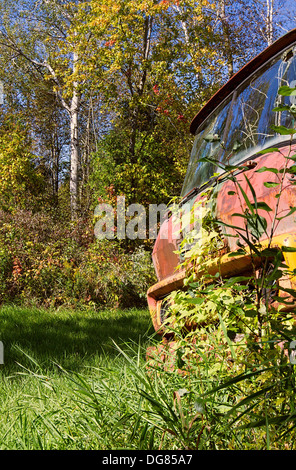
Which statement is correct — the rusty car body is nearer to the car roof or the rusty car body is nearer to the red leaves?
the car roof

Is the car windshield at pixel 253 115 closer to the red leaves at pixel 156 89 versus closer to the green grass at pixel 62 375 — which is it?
the green grass at pixel 62 375

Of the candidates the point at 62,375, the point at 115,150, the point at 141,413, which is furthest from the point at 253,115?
the point at 115,150

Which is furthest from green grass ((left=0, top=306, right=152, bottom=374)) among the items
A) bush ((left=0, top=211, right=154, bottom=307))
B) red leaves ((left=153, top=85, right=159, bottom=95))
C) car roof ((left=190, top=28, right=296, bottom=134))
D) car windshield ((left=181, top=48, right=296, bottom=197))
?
red leaves ((left=153, top=85, right=159, bottom=95))

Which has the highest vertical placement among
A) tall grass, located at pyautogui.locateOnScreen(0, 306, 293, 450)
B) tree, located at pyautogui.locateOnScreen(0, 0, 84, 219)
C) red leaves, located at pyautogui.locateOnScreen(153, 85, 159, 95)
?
tree, located at pyautogui.locateOnScreen(0, 0, 84, 219)

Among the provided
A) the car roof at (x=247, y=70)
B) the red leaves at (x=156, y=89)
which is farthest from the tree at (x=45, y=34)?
the car roof at (x=247, y=70)

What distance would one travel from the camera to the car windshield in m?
2.95

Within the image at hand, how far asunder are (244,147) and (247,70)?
681 mm

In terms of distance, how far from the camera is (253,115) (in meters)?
3.20

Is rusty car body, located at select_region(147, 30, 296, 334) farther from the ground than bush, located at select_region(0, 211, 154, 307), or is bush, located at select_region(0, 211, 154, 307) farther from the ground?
rusty car body, located at select_region(147, 30, 296, 334)

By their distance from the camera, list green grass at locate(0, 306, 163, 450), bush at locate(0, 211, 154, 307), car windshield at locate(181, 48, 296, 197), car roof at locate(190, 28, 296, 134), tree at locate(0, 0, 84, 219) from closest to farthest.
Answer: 1. green grass at locate(0, 306, 163, 450)
2. car windshield at locate(181, 48, 296, 197)
3. car roof at locate(190, 28, 296, 134)
4. bush at locate(0, 211, 154, 307)
5. tree at locate(0, 0, 84, 219)

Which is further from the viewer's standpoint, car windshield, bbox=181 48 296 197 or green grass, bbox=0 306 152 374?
green grass, bbox=0 306 152 374

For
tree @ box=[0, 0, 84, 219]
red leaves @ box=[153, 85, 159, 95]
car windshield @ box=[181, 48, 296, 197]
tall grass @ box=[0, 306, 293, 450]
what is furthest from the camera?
tree @ box=[0, 0, 84, 219]
